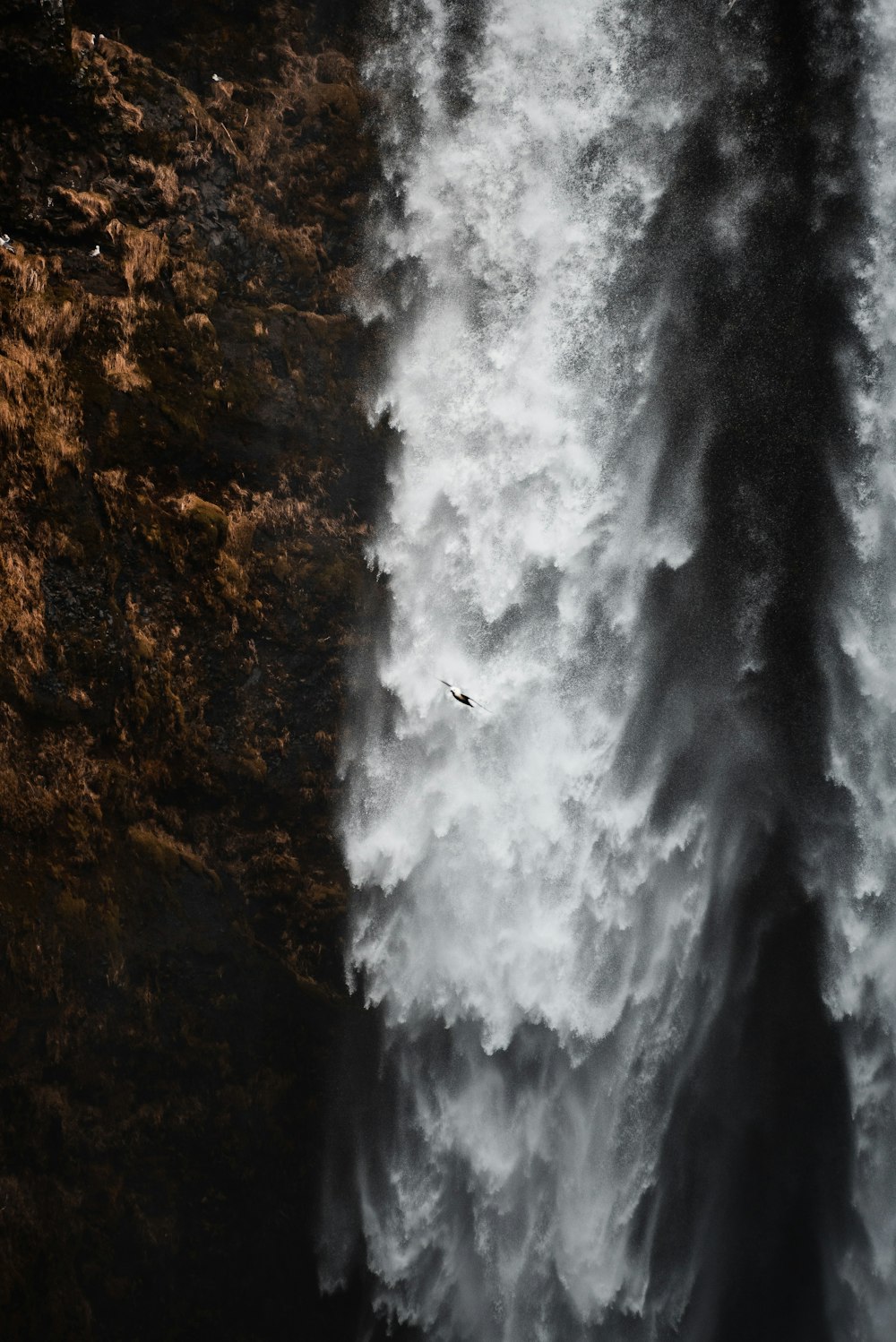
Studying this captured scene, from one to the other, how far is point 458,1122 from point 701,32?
7.65 meters

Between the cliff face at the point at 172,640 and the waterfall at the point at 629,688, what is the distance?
0.39m

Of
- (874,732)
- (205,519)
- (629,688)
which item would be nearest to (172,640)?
(205,519)

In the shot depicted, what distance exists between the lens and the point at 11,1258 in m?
6.85

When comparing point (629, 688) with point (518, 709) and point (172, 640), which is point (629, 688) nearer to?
point (518, 709)

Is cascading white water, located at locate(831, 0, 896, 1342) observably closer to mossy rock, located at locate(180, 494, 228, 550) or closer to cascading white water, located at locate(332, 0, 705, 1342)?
cascading white water, located at locate(332, 0, 705, 1342)

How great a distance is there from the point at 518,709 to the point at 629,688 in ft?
2.61

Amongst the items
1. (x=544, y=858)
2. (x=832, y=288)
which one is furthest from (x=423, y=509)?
(x=832, y=288)

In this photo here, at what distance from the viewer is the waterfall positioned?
6.69m

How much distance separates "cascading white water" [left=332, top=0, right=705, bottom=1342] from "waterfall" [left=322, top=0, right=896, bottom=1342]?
0.08 feet

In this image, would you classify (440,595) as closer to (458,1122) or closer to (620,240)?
(620,240)

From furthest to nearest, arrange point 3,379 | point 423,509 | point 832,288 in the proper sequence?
point 423,509
point 832,288
point 3,379

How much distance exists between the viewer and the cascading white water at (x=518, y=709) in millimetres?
6793

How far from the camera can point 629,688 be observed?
23.5 feet

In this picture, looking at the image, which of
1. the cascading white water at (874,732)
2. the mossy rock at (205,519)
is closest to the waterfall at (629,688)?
the cascading white water at (874,732)
